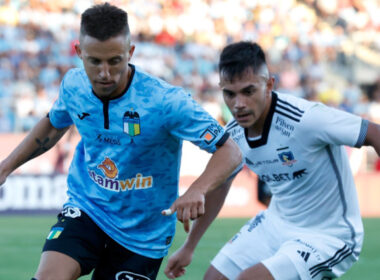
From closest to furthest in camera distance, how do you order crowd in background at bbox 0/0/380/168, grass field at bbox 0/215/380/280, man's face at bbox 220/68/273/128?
1. man's face at bbox 220/68/273/128
2. grass field at bbox 0/215/380/280
3. crowd in background at bbox 0/0/380/168

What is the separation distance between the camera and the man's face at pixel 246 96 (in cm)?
496

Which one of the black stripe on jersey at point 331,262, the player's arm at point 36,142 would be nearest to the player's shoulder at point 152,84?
the player's arm at point 36,142

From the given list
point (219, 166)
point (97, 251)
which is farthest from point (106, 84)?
point (97, 251)

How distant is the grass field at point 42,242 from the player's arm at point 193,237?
8.01 ft

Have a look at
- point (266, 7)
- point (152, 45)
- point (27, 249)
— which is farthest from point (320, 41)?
point (27, 249)

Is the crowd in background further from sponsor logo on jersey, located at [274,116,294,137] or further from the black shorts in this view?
the black shorts

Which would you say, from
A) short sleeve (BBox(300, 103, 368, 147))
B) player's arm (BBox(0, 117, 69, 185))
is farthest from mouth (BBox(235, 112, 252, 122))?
player's arm (BBox(0, 117, 69, 185))

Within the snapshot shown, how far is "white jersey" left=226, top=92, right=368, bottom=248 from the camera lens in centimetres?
498

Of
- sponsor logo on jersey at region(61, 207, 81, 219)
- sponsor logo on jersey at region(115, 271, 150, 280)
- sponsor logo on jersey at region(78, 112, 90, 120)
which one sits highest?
sponsor logo on jersey at region(78, 112, 90, 120)

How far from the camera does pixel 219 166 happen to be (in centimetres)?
404

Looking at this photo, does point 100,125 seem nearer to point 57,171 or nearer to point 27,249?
point 27,249

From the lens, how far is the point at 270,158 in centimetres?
509

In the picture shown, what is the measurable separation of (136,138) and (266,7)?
17477 mm

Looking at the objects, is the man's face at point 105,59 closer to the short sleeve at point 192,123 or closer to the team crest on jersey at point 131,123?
the team crest on jersey at point 131,123
